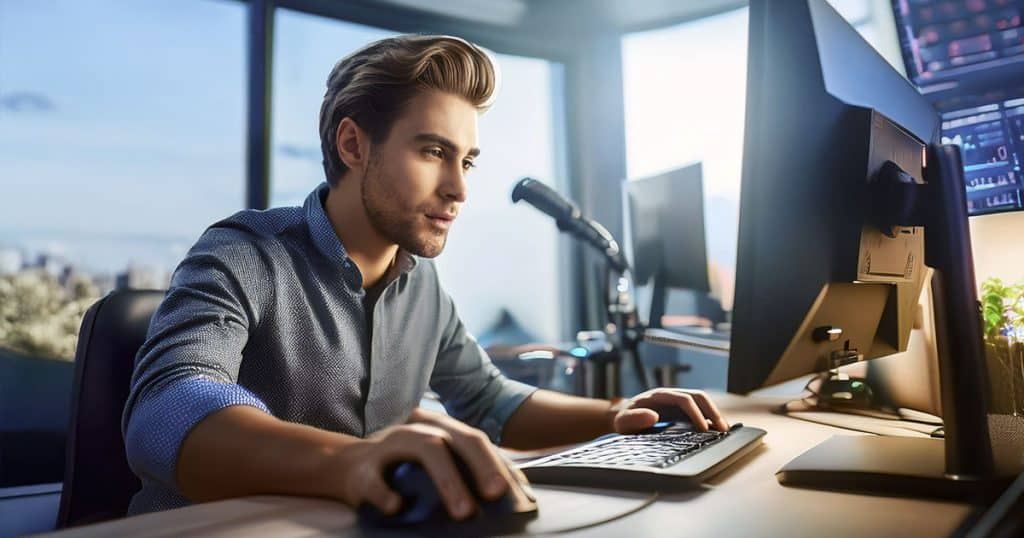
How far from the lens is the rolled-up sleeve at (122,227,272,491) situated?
0.73 m

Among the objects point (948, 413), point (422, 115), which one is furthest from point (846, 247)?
point (422, 115)

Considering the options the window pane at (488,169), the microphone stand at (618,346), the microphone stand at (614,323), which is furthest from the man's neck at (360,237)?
the window pane at (488,169)

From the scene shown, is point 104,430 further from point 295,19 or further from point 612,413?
point 295,19

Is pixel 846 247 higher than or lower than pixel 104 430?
higher

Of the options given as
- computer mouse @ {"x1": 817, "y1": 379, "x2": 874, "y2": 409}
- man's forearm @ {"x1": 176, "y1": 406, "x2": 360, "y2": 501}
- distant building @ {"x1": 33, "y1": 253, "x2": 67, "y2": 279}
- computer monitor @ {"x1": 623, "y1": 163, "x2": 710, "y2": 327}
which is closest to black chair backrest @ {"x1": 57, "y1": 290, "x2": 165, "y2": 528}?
man's forearm @ {"x1": 176, "y1": 406, "x2": 360, "y2": 501}

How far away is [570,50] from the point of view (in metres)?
3.51

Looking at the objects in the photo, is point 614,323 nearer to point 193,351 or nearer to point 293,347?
point 293,347

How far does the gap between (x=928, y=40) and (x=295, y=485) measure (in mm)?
1094

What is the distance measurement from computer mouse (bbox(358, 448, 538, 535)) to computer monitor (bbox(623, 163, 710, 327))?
4.87 ft

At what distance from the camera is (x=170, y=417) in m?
0.73

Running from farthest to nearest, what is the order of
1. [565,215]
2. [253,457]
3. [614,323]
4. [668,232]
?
[614,323]
[668,232]
[565,215]
[253,457]

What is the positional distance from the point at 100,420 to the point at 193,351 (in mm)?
330

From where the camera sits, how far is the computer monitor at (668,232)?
1925 millimetres

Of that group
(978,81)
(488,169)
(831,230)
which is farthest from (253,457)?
(488,169)
